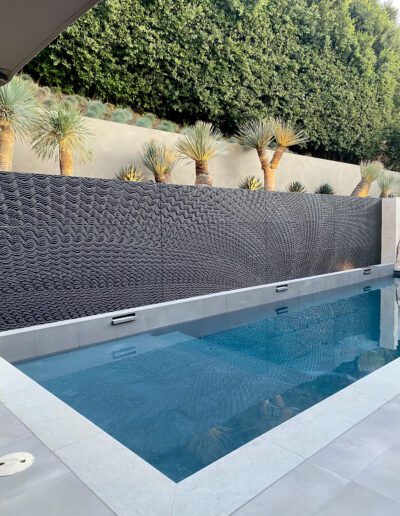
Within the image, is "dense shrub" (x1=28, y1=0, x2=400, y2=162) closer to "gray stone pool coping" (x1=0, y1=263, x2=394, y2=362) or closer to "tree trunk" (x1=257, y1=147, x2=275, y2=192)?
"tree trunk" (x1=257, y1=147, x2=275, y2=192)

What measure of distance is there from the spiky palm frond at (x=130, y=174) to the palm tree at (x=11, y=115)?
7.01 ft

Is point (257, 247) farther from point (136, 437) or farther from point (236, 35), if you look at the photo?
point (236, 35)

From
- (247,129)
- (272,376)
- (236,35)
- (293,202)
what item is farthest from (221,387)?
(236,35)

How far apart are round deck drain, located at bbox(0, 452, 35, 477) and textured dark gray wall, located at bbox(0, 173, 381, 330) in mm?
2687

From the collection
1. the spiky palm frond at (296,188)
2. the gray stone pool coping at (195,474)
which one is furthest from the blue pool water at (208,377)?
the spiky palm frond at (296,188)

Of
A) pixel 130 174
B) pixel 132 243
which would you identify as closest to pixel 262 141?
pixel 130 174

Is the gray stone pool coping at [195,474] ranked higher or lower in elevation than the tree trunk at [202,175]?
lower

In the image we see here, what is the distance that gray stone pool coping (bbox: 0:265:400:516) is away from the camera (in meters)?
1.76

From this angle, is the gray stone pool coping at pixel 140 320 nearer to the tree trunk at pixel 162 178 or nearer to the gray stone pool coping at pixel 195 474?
the gray stone pool coping at pixel 195 474

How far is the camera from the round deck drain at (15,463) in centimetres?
191

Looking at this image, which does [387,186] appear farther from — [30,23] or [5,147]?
[30,23]

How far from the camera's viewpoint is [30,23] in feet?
5.57

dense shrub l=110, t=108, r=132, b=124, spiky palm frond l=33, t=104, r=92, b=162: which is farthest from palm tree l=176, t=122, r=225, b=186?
spiky palm frond l=33, t=104, r=92, b=162

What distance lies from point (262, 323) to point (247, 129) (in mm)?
5666
